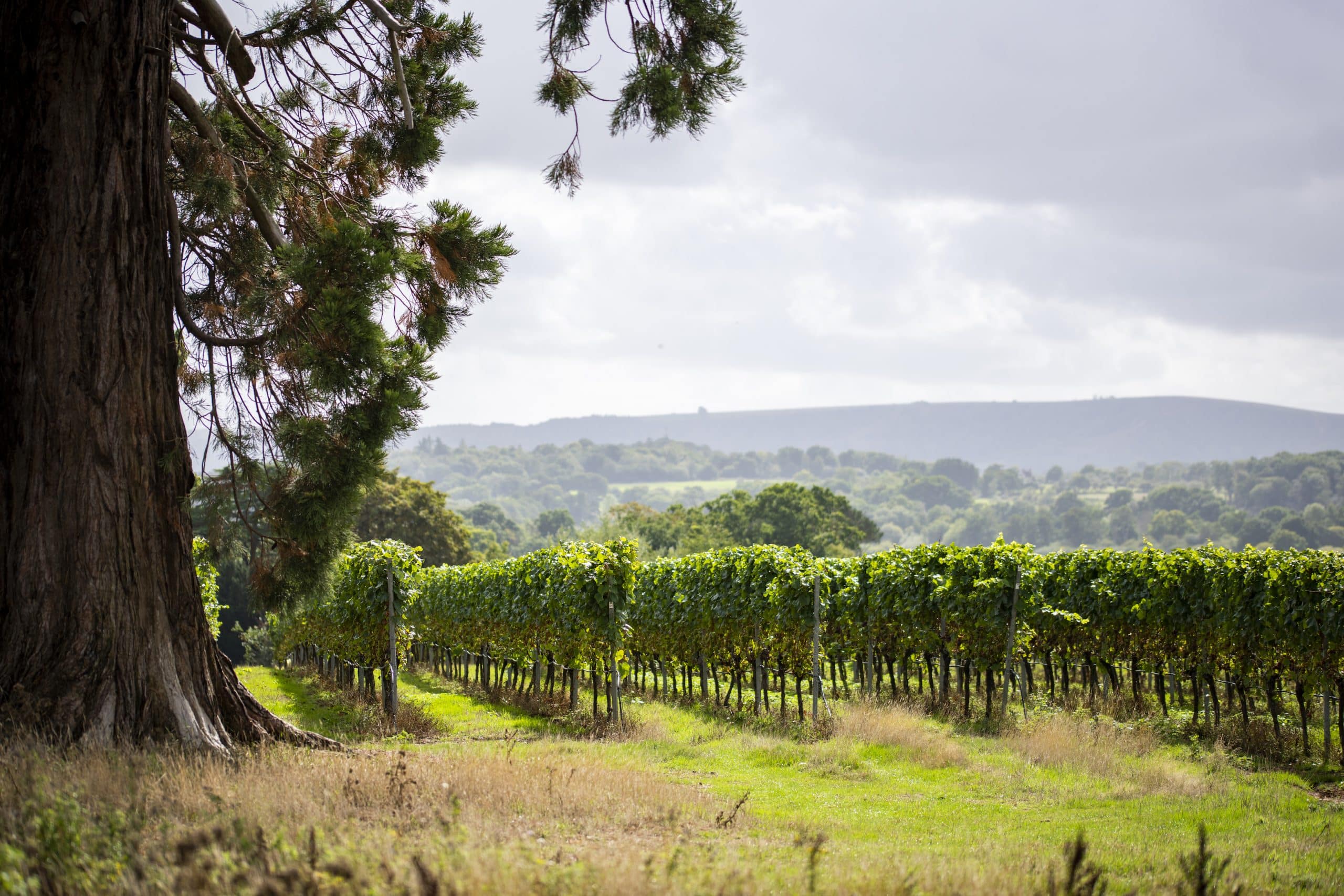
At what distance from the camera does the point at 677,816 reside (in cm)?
547

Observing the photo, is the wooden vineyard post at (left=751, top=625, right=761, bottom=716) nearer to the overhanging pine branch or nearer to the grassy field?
the grassy field

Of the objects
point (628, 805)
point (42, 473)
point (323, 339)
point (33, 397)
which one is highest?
point (323, 339)

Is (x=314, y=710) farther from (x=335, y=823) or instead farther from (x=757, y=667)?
(x=335, y=823)

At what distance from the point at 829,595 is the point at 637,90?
10193 mm

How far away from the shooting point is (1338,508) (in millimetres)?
130625

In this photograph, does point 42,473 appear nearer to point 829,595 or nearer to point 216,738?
point 216,738

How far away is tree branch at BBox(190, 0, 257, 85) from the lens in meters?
7.90

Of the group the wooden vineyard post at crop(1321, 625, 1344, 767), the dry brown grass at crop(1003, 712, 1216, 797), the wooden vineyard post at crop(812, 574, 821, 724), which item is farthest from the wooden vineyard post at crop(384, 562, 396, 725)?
the wooden vineyard post at crop(1321, 625, 1344, 767)

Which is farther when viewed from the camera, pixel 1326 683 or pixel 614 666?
pixel 614 666

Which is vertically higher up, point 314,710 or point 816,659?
point 816,659

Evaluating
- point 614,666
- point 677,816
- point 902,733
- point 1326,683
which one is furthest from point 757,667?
point 677,816

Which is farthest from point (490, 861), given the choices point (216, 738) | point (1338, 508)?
point (1338, 508)

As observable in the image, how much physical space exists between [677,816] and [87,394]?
4698mm

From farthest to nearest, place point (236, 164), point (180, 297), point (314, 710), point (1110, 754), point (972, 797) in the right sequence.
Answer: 1. point (314, 710)
2. point (1110, 754)
3. point (236, 164)
4. point (972, 797)
5. point (180, 297)
